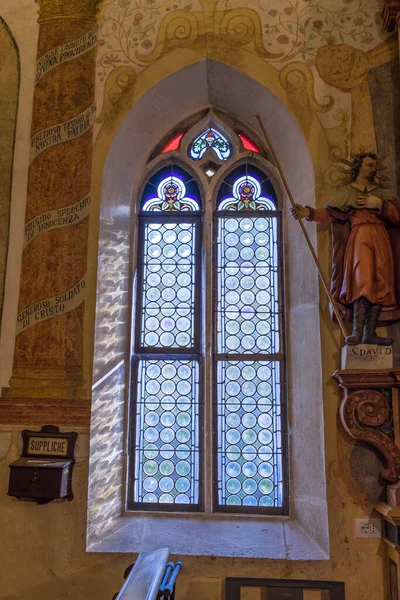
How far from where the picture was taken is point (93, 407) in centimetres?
387

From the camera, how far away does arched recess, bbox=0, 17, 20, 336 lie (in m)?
4.09

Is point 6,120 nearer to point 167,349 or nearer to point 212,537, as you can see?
point 167,349

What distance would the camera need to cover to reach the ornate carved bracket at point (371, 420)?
3441 mm

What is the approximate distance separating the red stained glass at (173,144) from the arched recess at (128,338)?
0.09 meters

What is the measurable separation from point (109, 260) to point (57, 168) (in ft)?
2.39

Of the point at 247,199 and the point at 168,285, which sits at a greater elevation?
the point at 247,199

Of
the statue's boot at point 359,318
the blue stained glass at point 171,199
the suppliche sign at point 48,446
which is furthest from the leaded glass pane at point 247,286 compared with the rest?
the suppliche sign at point 48,446

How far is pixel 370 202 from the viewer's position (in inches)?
145

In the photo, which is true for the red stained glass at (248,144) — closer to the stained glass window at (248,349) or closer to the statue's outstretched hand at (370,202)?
the stained glass window at (248,349)

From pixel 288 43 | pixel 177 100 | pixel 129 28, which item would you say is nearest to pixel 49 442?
pixel 177 100

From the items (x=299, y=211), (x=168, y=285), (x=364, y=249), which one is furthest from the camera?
(x=168, y=285)

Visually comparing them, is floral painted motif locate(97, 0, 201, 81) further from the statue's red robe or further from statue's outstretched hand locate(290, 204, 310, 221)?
the statue's red robe

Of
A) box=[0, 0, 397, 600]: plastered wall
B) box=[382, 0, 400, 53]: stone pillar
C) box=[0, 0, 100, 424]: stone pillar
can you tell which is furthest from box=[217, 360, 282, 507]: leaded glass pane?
box=[382, 0, 400, 53]: stone pillar

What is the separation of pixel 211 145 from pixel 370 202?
158cm
